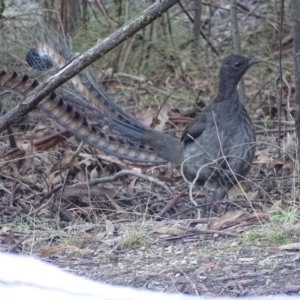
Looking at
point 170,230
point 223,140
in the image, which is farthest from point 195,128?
point 170,230

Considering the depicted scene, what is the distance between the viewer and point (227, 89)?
6844 millimetres

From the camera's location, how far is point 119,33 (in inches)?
201

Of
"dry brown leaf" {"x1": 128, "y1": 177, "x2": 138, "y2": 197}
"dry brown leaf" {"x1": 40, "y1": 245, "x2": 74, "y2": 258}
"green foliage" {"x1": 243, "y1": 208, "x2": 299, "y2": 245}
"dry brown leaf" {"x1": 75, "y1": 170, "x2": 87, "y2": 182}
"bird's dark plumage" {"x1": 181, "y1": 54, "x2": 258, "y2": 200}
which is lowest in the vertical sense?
"dry brown leaf" {"x1": 128, "y1": 177, "x2": 138, "y2": 197}

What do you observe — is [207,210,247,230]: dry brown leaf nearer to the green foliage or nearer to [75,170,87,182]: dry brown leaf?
the green foliage

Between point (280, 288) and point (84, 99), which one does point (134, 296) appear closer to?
point (280, 288)

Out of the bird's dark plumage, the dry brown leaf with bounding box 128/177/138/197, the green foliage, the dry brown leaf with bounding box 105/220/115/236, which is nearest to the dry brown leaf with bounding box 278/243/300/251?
the green foliage

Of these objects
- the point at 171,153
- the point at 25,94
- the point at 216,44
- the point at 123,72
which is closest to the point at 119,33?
the point at 25,94

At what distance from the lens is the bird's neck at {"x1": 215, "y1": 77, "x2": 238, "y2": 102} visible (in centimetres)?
682

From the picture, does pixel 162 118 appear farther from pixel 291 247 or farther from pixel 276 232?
pixel 291 247

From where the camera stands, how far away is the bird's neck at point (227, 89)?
6820mm

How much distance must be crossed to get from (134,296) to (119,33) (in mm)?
1828

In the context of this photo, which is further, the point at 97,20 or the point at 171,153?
the point at 97,20

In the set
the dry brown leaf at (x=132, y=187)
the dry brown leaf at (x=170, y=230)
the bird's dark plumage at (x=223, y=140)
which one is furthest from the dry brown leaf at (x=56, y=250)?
the dry brown leaf at (x=132, y=187)

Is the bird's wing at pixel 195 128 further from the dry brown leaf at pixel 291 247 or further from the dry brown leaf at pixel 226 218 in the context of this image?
the dry brown leaf at pixel 291 247
